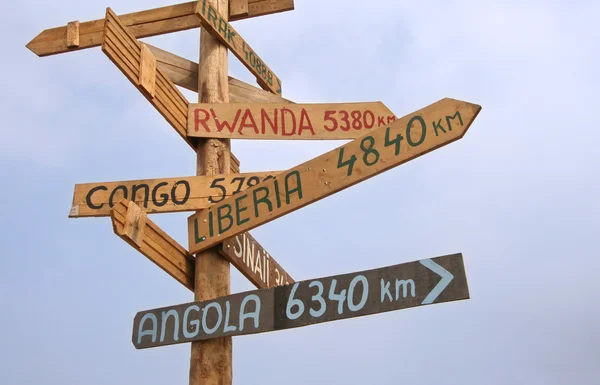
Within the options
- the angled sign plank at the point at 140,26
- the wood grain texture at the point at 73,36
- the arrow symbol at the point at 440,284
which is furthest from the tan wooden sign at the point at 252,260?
the wood grain texture at the point at 73,36

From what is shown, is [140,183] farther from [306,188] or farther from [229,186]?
[306,188]

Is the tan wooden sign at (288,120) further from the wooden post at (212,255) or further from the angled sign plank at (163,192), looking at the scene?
the angled sign plank at (163,192)

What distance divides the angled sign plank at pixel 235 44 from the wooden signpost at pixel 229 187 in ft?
0.05

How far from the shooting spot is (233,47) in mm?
5199

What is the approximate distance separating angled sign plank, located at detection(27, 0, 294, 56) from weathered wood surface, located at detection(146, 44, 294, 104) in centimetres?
20

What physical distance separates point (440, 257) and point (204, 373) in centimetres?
157

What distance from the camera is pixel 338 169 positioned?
3.80 metres

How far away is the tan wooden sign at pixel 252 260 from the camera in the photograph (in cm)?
440

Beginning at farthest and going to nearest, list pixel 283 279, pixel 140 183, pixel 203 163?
1. pixel 283 279
2. pixel 203 163
3. pixel 140 183

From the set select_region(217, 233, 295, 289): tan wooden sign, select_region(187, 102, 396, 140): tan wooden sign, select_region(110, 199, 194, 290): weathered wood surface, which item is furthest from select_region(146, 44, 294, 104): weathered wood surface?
select_region(110, 199, 194, 290): weathered wood surface

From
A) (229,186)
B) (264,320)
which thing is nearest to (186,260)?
(229,186)

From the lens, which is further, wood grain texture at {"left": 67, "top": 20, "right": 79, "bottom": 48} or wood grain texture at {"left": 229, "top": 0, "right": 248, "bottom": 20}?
wood grain texture at {"left": 229, "top": 0, "right": 248, "bottom": 20}

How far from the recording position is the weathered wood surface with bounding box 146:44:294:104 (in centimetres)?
504

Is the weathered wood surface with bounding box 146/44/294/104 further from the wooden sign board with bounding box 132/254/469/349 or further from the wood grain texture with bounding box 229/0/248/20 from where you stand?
the wooden sign board with bounding box 132/254/469/349
